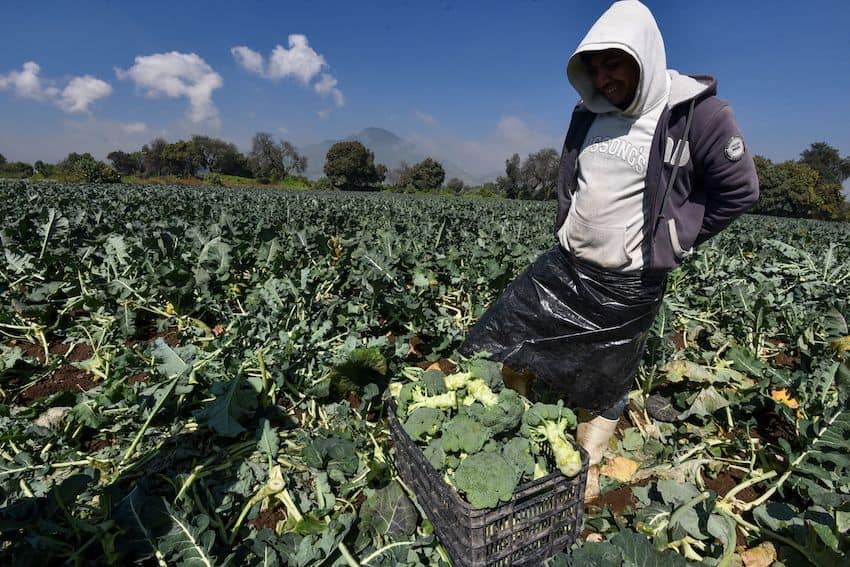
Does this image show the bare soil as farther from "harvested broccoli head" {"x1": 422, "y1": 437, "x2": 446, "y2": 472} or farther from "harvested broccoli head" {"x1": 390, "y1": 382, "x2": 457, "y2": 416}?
"harvested broccoli head" {"x1": 422, "y1": 437, "x2": 446, "y2": 472}

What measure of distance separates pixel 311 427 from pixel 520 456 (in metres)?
1.44

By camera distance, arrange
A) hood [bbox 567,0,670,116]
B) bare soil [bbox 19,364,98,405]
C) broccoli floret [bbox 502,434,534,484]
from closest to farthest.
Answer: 1. broccoli floret [bbox 502,434,534,484]
2. hood [bbox 567,0,670,116]
3. bare soil [bbox 19,364,98,405]

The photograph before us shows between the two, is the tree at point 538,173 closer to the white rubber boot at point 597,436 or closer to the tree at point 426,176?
the tree at point 426,176

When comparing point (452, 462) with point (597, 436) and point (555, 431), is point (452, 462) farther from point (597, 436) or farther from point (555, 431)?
point (597, 436)

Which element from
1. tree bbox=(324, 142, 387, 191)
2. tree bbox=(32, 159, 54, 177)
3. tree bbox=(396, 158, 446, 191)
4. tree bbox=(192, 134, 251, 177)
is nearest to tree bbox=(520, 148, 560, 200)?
tree bbox=(396, 158, 446, 191)

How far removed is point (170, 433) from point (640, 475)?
9.06 feet

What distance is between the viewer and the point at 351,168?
256 ft

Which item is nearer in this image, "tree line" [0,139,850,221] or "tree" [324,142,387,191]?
"tree line" [0,139,850,221]

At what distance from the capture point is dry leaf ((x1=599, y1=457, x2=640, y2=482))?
2377mm

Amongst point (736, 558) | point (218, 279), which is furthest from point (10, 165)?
point (736, 558)

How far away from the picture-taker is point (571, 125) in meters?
2.31

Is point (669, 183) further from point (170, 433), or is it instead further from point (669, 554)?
point (170, 433)

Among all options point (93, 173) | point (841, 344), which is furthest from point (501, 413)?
point (93, 173)

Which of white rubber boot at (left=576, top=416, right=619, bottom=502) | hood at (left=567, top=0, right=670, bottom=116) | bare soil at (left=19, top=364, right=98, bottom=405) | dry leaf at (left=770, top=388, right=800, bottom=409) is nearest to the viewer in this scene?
hood at (left=567, top=0, right=670, bottom=116)
